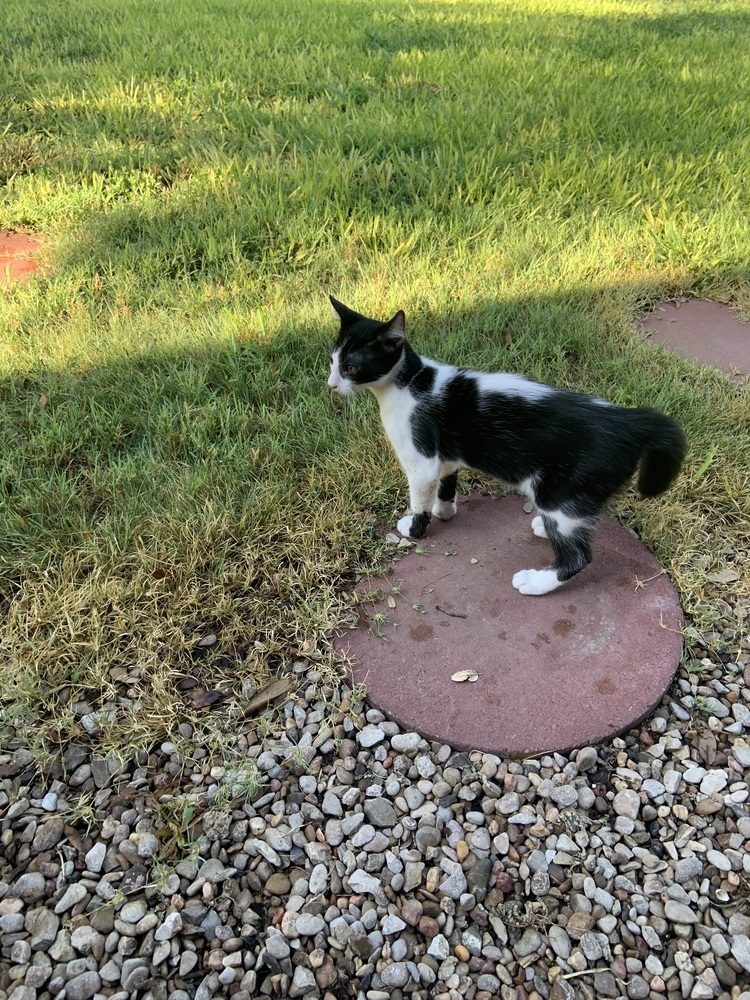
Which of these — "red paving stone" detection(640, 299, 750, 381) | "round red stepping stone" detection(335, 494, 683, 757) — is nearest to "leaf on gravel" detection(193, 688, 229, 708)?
Answer: "round red stepping stone" detection(335, 494, 683, 757)

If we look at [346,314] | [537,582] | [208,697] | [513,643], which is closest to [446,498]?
[537,582]

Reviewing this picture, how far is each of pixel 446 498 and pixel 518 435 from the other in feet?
1.61

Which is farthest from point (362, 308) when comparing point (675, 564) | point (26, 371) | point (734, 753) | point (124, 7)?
point (124, 7)

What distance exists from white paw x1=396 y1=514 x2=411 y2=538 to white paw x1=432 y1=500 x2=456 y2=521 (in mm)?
111

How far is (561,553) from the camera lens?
2.21 metres

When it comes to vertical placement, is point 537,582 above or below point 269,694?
above

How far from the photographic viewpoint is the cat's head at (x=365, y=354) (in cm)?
219

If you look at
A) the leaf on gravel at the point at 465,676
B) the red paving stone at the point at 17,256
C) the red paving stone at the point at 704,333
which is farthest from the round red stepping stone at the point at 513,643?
the red paving stone at the point at 17,256

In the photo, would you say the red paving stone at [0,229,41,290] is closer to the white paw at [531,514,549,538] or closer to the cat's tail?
the white paw at [531,514,549,538]

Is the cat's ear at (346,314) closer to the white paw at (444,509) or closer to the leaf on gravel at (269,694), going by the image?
the white paw at (444,509)

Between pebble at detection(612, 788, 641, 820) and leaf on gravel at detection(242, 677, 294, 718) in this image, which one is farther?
leaf on gravel at detection(242, 677, 294, 718)

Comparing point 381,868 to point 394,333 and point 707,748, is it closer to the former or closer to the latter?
point 707,748

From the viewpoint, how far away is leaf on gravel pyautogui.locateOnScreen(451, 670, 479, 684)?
204 centimetres

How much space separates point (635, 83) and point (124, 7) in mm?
4756
